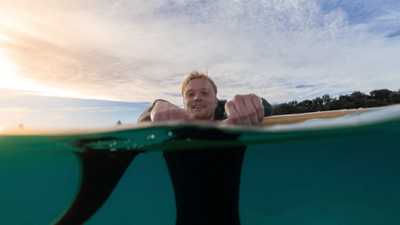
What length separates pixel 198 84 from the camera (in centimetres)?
400

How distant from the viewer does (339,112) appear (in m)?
4.49

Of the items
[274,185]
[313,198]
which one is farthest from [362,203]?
[274,185]

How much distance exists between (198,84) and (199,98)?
310 millimetres

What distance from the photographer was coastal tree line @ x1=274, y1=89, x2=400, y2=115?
5.00 meters

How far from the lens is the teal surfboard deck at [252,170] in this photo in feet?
16.6

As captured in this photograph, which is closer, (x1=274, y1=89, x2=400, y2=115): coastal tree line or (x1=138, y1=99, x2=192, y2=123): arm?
(x1=138, y1=99, x2=192, y2=123): arm

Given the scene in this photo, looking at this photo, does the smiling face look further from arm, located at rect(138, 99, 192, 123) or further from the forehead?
arm, located at rect(138, 99, 192, 123)

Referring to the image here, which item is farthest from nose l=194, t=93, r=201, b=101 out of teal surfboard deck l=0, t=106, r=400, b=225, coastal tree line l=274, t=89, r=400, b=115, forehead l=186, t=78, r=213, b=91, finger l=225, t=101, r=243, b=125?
coastal tree line l=274, t=89, r=400, b=115

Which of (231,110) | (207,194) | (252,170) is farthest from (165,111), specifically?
(252,170)

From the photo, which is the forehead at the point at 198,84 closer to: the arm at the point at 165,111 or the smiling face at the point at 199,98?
the smiling face at the point at 199,98

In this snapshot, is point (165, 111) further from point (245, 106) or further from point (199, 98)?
point (245, 106)

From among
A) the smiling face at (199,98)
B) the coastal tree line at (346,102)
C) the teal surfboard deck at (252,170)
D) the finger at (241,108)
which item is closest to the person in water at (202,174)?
the smiling face at (199,98)

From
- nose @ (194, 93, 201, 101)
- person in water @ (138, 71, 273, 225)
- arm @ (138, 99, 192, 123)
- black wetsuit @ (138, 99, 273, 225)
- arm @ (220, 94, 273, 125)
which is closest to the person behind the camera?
arm @ (220, 94, 273, 125)

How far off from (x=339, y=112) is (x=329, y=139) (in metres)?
Result: 2.28
